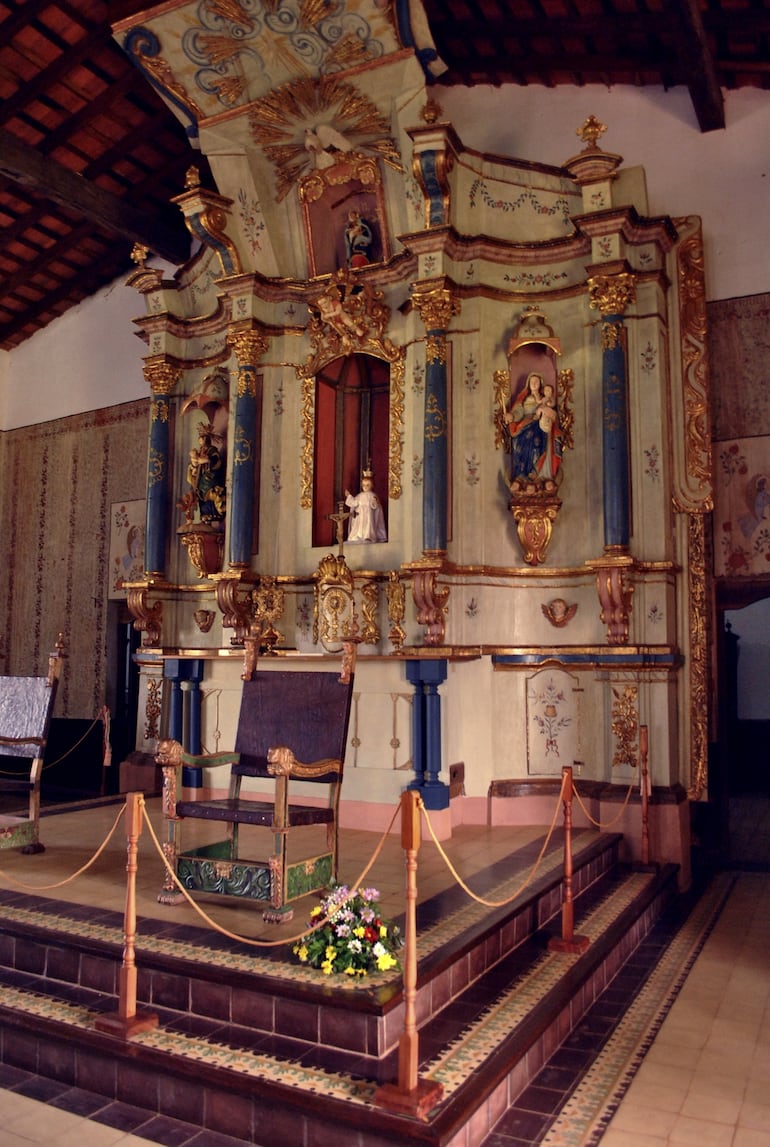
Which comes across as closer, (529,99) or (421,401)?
(421,401)

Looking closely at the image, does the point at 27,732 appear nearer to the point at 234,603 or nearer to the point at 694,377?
the point at 234,603

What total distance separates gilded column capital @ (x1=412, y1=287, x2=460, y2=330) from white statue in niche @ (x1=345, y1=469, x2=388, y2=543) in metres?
1.39

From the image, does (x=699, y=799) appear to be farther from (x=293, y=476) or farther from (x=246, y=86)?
(x=246, y=86)

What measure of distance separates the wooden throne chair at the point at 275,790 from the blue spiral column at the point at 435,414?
2179 millimetres

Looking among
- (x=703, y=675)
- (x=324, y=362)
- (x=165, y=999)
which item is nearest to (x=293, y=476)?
(x=324, y=362)

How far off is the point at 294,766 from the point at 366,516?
3649 millimetres

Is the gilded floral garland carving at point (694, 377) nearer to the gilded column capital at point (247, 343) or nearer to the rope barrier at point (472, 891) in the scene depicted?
the rope barrier at point (472, 891)

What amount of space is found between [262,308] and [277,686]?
4.29 metres

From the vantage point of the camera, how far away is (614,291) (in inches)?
278

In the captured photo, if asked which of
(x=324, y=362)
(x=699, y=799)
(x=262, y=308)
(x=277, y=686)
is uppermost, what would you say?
(x=262, y=308)

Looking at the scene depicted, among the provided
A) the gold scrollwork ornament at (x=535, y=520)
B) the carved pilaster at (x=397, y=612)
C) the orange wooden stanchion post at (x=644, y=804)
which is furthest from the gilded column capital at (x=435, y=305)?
the orange wooden stanchion post at (x=644, y=804)

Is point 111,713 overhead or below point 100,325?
below

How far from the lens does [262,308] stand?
8375 mm

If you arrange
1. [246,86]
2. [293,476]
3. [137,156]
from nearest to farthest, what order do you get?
[246,86] < [293,476] < [137,156]
